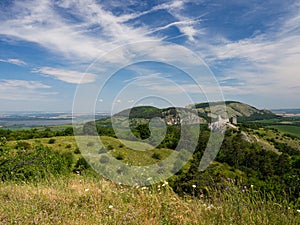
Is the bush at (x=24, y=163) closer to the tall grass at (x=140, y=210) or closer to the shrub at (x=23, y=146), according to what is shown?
the shrub at (x=23, y=146)

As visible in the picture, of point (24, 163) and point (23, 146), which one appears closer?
point (24, 163)

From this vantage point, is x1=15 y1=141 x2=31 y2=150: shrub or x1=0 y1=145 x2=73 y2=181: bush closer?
x1=0 y1=145 x2=73 y2=181: bush

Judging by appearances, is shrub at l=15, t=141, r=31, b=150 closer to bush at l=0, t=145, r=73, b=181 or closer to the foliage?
the foliage

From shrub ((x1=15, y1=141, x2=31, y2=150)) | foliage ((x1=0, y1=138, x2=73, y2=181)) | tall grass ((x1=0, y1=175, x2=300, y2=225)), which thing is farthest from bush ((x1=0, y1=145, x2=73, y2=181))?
tall grass ((x1=0, y1=175, x2=300, y2=225))

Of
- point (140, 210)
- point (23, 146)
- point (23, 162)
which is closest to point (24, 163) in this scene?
point (23, 162)

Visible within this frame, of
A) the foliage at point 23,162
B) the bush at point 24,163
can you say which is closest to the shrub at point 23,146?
the foliage at point 23,162

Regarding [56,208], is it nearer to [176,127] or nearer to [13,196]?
[13,196]

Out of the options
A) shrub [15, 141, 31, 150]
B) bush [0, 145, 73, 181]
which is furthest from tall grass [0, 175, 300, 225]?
shrub [15, 141, 31, 150]

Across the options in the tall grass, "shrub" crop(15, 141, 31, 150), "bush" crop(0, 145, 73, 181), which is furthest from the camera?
"shrub" crop(15, 141, 31, 150)

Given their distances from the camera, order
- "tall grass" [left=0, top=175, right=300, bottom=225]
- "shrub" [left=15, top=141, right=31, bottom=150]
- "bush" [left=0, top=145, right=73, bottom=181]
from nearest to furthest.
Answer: "tall grass" [left=0, top=175, right=300, bottom=225] < "bush" [left=0, top=145, right=73, bottom=181] < "shrub" [left=15, top=141, right=31, bottom=150]

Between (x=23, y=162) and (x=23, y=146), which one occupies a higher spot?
(x=23, y=146)

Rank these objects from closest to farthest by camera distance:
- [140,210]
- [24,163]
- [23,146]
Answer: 1. [140,210]
2. [24,163]
3. [23,146]

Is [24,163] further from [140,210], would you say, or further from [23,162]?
[140,210]

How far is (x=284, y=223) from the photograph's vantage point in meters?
3.67
